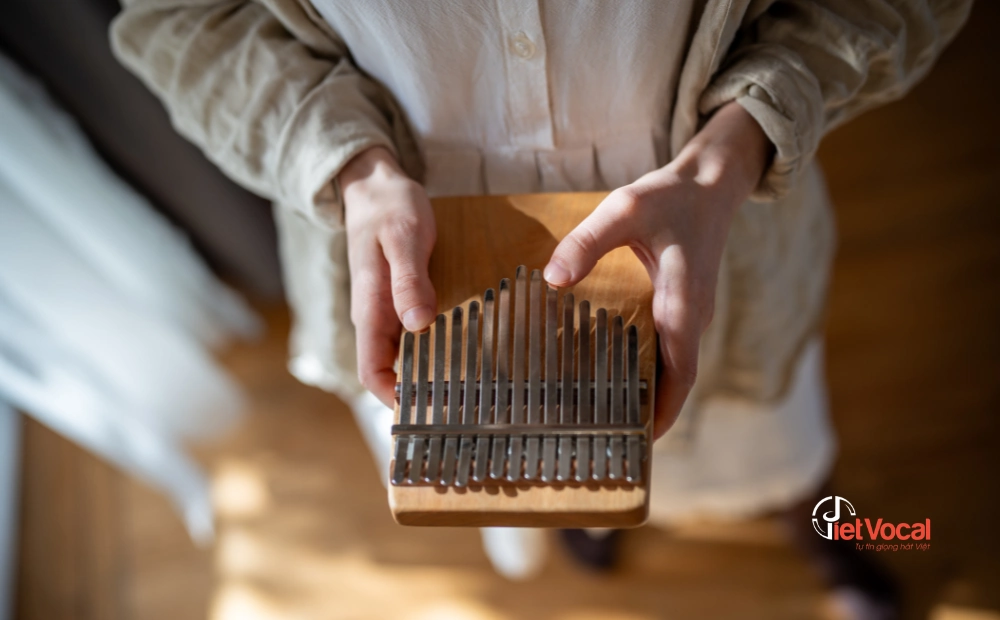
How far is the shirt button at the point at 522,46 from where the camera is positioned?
627mm

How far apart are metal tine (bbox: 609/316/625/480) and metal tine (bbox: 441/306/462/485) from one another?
0.34 ft

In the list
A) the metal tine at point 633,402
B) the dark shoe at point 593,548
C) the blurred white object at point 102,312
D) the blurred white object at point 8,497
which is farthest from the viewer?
the blurred white object at point 8,497

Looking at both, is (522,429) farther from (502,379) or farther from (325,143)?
(325,143)

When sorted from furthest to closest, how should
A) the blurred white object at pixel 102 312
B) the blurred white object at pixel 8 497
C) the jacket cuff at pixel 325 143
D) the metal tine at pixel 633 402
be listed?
1. the blurred white object at pixel 8 497
2. the blurred white object at pixel 102 312
3. the jacket cuff at pixel 325 143
4. the metal tine at pixel 633 402

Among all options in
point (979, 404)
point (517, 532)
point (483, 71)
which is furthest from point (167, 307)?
point (979, 404)

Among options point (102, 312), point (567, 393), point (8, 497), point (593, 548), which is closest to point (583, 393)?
point (567, 393)

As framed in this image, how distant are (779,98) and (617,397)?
0.83ft

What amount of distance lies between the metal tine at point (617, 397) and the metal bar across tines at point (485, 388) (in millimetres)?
83

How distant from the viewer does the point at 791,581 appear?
4.28 feet

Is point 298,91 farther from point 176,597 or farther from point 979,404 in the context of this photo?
point 979,404

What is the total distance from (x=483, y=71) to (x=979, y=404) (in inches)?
44.2

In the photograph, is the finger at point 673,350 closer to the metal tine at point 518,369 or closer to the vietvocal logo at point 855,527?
the metal tine at point 518,369

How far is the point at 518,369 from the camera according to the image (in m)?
0.60

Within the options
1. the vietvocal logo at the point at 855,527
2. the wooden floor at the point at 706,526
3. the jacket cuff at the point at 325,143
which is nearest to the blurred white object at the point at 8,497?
the wooden floor at the point at 706,526
